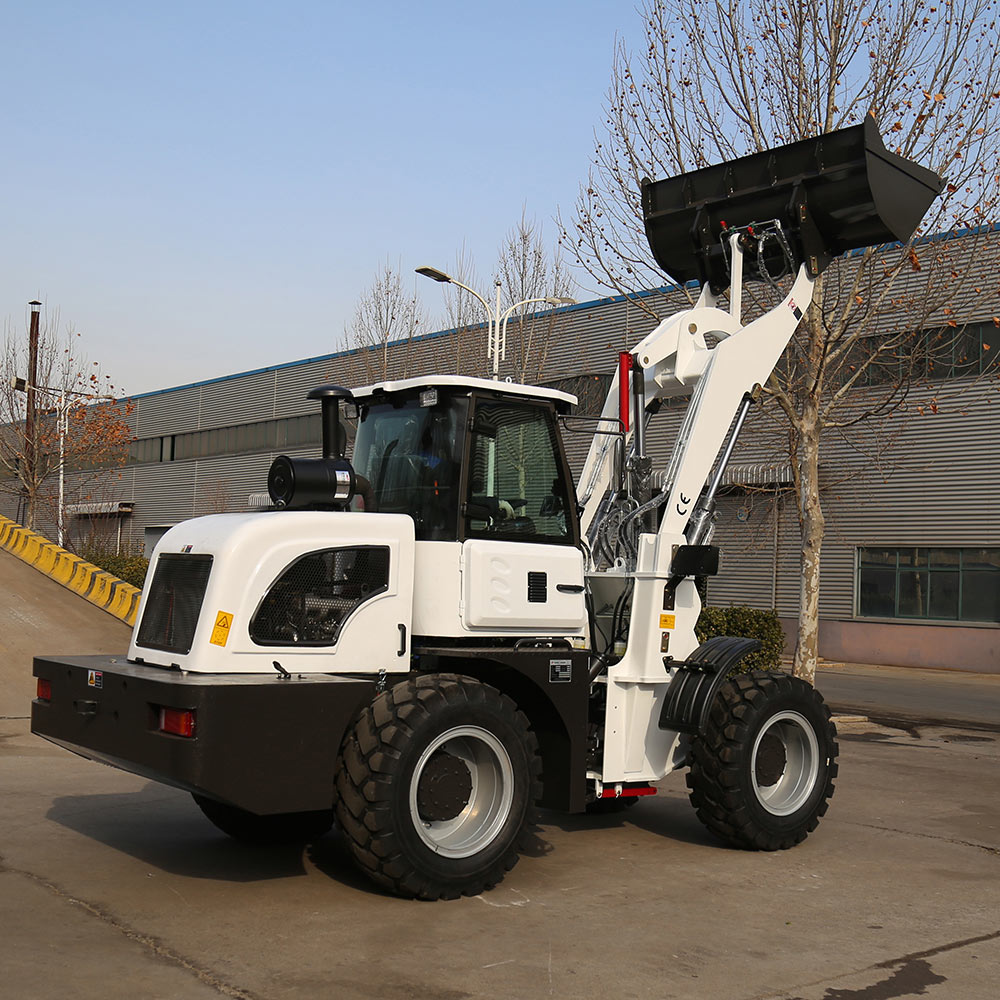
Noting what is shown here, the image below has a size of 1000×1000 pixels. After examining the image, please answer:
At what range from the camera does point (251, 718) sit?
19.1 ft

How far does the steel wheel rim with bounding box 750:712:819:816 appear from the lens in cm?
788

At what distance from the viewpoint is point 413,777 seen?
242 inches

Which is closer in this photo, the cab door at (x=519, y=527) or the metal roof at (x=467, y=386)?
the cab door at (x=519, y=527)

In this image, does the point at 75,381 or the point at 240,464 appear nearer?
the point at 75,381

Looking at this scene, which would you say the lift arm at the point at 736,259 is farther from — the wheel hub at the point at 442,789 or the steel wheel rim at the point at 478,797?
the wheel hub at the point at 442,789

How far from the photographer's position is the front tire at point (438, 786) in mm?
6039

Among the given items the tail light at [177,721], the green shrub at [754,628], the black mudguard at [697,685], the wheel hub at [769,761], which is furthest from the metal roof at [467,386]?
the green shrub at [754,628]

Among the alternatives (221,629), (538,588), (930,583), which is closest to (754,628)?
(930,583)

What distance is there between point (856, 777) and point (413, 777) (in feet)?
20.7

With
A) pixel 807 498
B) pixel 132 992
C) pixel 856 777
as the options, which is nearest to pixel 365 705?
pixel 132 992

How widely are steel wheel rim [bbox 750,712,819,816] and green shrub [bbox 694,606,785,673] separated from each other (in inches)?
395

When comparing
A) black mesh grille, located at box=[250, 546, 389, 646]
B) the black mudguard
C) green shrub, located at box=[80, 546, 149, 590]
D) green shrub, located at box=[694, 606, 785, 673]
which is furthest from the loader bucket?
green shrub, located at box=[80, 546, 149, 590]

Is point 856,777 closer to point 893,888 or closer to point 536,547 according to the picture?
point 893,888

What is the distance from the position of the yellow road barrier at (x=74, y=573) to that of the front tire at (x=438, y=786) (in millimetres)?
11922
